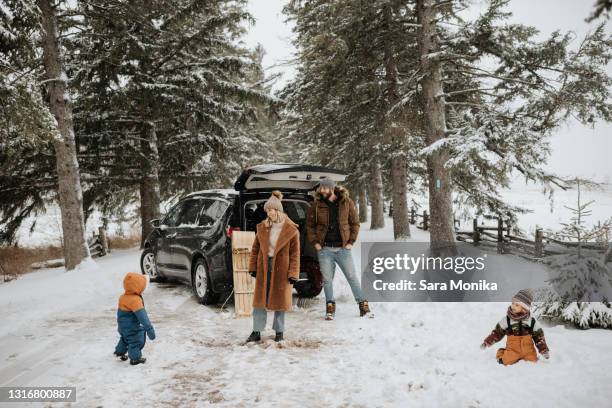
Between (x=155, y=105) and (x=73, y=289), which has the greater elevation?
(x=155, y=105)

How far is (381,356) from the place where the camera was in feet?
16.7

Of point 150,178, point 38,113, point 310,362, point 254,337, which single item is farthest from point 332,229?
point 150,178

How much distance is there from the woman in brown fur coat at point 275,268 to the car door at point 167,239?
11.5 ft

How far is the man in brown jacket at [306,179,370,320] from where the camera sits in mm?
6793

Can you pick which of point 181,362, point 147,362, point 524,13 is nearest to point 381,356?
point 181,362

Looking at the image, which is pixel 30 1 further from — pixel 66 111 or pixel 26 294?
pixel 26 294

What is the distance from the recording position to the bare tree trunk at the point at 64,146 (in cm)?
1055

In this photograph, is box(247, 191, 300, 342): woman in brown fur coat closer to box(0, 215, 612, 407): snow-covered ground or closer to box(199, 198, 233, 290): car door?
box(0, 215, 612, 407): snow-covered ground

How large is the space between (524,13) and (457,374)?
967 cm

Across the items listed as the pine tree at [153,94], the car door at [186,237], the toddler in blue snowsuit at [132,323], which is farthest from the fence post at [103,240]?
the toddler in blue snowsuit at [132,323]

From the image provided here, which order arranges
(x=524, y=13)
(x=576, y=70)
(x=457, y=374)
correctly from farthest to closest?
(x=524, y=13), (x=576, y=70), (x=457, y=374)

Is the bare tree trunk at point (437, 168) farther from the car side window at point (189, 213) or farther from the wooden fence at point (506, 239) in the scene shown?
the car side window at point (189, 213)

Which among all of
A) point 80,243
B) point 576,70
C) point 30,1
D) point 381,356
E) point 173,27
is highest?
point 173,27

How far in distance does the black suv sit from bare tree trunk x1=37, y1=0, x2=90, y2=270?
3.33m
